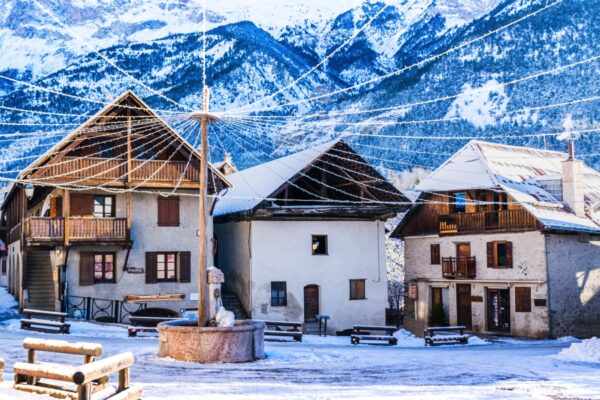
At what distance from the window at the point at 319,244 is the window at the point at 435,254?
859 cm

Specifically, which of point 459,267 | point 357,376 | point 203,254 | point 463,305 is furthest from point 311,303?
point 357,376

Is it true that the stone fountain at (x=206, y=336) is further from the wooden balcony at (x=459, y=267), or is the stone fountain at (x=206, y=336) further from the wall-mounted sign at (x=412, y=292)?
the wall-mounted sign at (x=412, y=292)

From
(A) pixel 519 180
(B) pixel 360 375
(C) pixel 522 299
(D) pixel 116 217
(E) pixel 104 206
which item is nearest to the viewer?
(B) pixel 360 375

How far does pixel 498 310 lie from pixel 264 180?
1495 cm

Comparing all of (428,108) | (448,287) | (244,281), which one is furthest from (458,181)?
(428,108)

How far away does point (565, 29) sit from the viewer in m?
136

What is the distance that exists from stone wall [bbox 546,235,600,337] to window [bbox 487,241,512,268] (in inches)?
108

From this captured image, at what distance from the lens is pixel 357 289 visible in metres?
40.6

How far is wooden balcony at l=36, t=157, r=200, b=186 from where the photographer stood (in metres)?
33.5

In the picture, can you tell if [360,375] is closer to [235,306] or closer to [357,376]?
[357,376]

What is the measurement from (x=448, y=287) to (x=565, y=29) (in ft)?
348

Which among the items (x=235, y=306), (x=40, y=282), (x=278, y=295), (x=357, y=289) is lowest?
(x=235, y=306)

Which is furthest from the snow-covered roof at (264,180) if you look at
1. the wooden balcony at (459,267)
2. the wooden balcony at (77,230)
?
the wooden balcony at (459,267)

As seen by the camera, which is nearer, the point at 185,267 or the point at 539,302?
the point at 185,267
